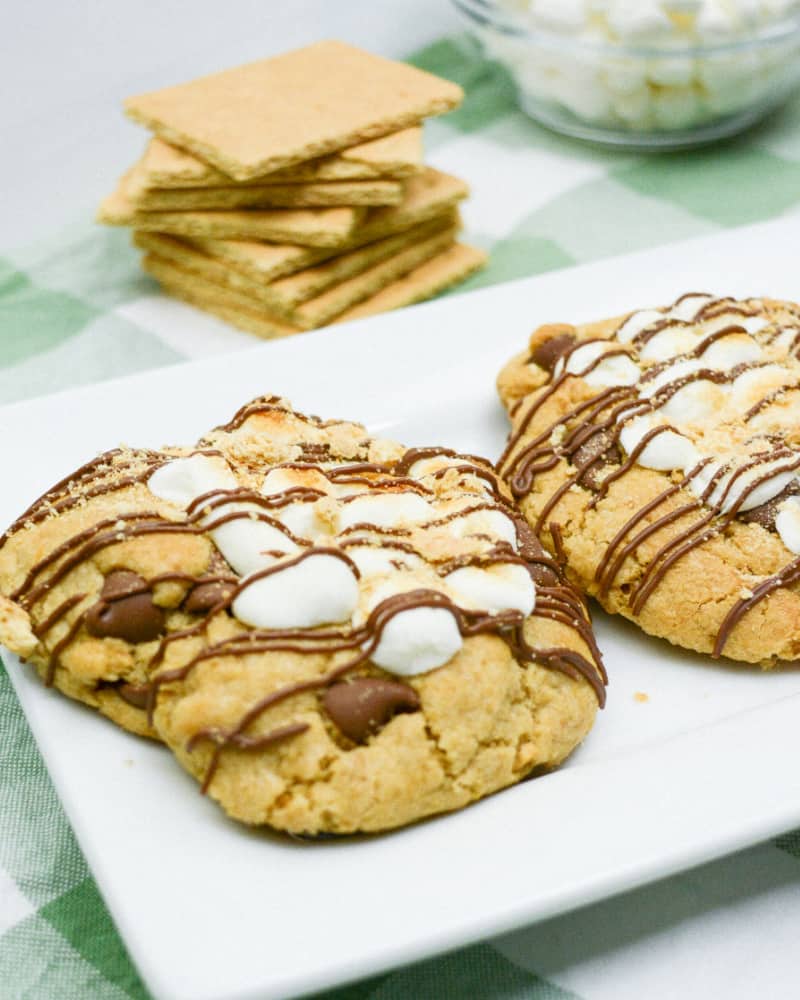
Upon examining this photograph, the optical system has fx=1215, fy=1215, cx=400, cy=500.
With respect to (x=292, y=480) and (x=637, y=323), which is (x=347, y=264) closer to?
(x=637, y=323)

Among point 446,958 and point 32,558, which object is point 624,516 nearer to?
point 446,958

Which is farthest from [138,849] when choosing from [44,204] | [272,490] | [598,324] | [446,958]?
[44,204]

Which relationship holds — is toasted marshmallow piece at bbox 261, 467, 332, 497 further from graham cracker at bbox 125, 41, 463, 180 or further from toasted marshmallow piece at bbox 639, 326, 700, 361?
graham cracker at bbox 125, 41, 463, 180

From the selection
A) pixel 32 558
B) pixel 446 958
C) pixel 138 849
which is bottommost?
pixel 446 958

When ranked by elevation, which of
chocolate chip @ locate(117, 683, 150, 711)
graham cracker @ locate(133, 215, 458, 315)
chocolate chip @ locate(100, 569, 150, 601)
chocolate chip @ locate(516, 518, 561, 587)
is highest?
chocolate chip @ locate(100, 569, 150, 601)

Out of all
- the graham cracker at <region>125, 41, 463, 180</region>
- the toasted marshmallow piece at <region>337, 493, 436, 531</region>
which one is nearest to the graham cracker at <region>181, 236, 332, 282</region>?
the graham cracker at <region>125, 41, 463, 180</region>

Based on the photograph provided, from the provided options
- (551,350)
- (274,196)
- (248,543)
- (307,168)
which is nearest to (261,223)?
(274,196)

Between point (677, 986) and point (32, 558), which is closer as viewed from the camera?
point (677, 986)
